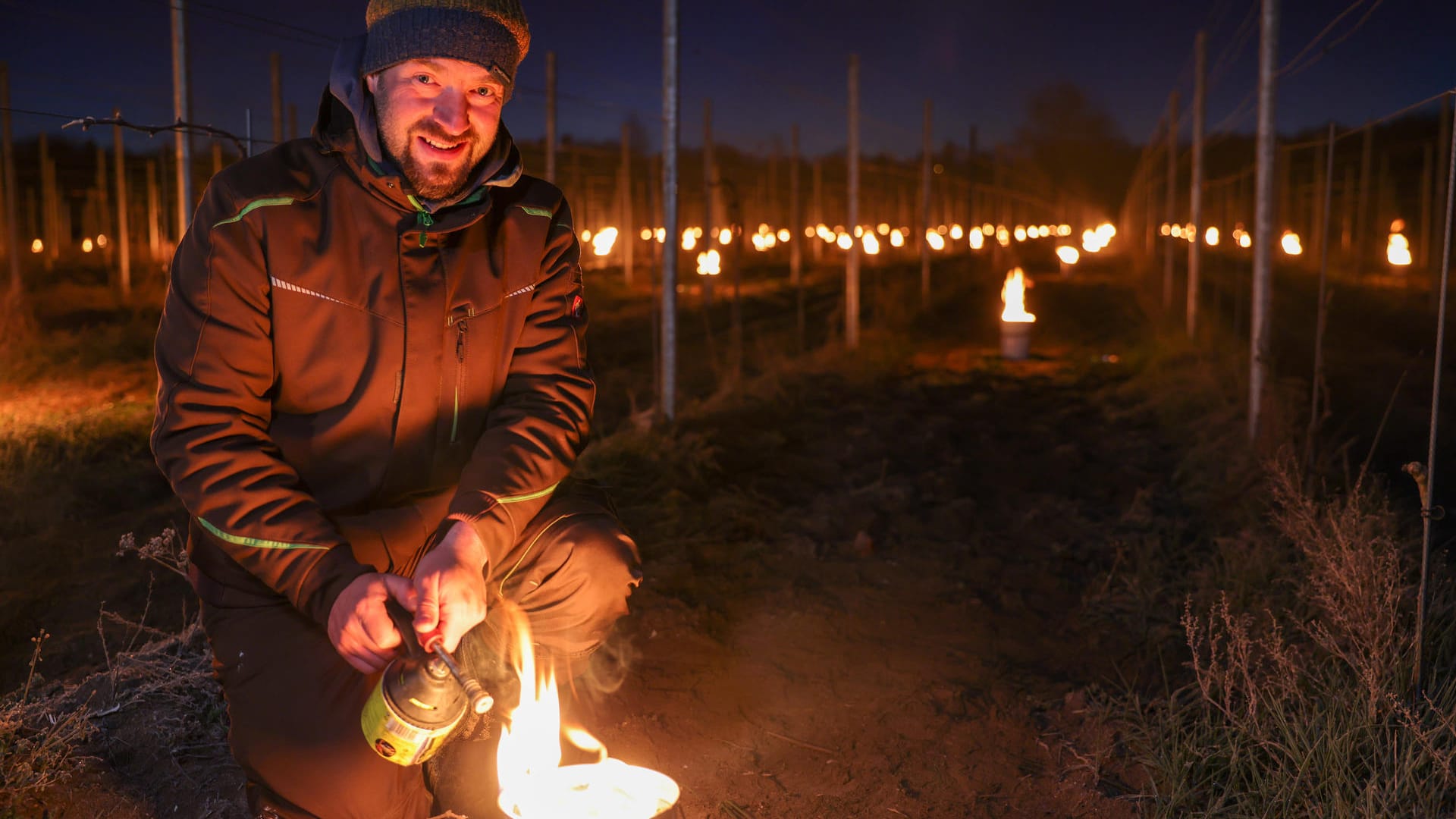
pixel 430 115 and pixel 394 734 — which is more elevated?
pixel 430 115

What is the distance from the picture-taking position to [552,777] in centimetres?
269

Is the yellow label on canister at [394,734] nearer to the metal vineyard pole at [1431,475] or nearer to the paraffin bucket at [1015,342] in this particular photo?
the metal vineyard pole at [1431,475]

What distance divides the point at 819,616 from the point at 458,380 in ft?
9.10

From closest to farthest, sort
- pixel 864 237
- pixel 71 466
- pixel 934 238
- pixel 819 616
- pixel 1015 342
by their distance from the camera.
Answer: pixel 819 616 → pixel 71 466 → pixel 1015 342 → pixel 864 237 → pixel 934 238

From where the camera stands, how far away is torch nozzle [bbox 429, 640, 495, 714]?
2.21 metres

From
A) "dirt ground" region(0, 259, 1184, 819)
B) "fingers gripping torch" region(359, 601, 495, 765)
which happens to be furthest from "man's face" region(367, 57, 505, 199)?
"dirt ground" region(0, 259, 1184, 819)

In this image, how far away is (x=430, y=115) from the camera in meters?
2.62

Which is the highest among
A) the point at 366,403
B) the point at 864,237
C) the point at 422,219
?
the point at 864,237

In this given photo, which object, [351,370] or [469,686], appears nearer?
[469,686]

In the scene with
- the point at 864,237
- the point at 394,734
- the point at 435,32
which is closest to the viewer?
the point at 394,734

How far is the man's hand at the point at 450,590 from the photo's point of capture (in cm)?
237

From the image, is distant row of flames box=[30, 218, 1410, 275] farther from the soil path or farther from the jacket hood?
the jacket hood

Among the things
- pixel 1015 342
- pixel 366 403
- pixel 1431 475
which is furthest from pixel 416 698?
pixel 1015 342

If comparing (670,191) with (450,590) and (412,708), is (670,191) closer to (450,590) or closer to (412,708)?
(450,590)
